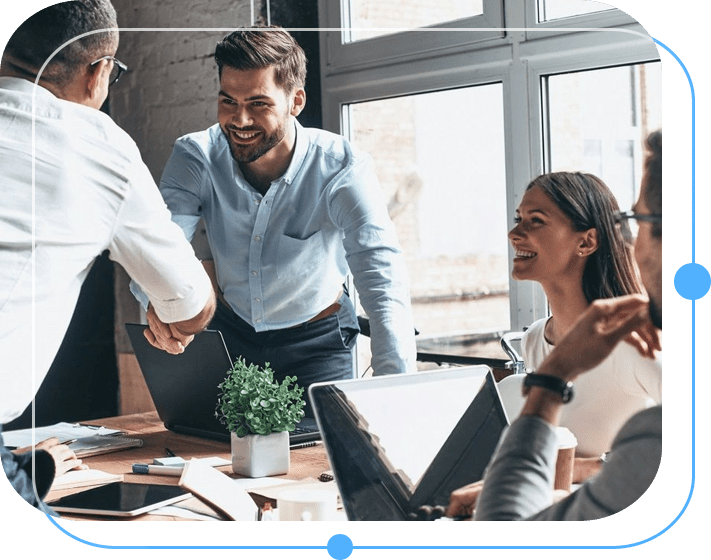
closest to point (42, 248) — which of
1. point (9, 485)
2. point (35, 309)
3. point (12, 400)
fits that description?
point (35, 309)

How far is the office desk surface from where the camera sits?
1.38 metres

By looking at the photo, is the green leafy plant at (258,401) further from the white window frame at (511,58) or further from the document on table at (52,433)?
the white window frame at (511,58)

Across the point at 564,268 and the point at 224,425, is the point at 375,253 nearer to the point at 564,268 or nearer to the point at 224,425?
the point at 564,268

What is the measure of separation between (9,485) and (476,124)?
2.52 ft

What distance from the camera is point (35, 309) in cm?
118

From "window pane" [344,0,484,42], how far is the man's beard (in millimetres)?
162

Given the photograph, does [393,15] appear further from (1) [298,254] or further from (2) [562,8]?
(1) [298,254]

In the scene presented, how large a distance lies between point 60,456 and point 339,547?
42cm

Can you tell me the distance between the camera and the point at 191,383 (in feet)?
4.71

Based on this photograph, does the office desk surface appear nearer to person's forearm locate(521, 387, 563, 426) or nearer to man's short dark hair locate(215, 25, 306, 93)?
person's forearm locate(521, 387, 563, 426)

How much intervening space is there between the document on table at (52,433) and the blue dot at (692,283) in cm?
82

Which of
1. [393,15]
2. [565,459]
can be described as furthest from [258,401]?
[393,15]

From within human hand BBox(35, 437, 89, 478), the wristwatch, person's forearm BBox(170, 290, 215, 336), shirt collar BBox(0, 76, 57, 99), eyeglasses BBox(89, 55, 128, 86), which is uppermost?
eyeglasses BBox(89, 55, 128, 86)

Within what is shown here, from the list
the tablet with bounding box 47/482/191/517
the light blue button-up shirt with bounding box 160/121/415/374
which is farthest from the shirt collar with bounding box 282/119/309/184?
the tablet with bounding box 47/482/191/517
